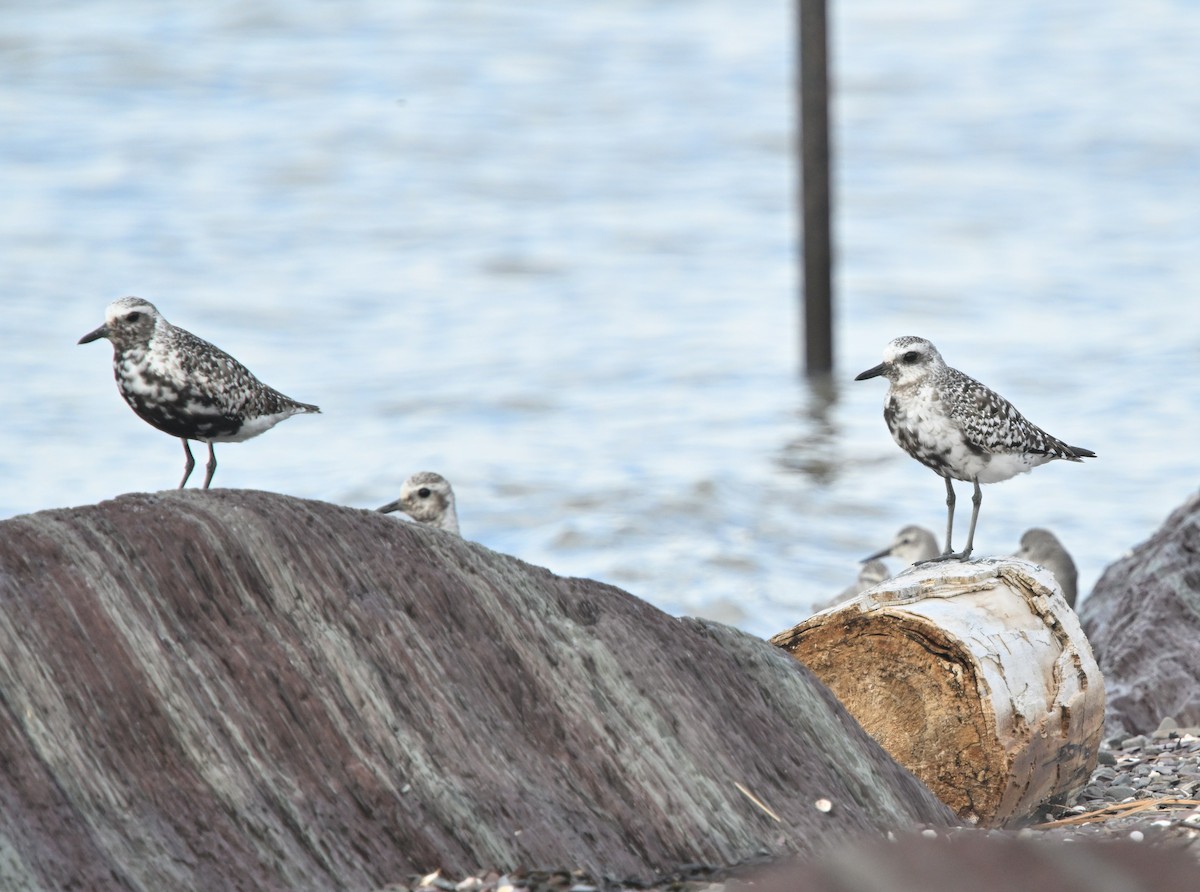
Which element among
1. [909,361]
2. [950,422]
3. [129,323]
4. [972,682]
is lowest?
[972,682]

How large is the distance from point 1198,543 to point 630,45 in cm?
2133

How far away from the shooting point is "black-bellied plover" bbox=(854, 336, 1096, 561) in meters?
7.10

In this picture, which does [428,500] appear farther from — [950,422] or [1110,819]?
[1110,819]

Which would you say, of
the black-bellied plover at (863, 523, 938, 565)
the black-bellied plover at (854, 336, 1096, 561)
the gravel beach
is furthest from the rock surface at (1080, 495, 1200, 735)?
the black-bellied plover at (863, 523, 938, 565)

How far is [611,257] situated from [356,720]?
1705 cm

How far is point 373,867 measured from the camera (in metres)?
4.66

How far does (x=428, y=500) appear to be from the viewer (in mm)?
9594

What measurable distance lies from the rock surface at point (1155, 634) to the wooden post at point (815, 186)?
24.9 feet

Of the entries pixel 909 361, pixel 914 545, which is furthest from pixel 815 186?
pixel 909 361

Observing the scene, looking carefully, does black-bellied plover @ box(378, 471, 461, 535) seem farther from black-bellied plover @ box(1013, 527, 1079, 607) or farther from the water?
black-bellied plover @ box(1013, 527, 1079, 607)

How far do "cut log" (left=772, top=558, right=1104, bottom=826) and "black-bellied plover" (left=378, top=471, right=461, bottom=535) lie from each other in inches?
141

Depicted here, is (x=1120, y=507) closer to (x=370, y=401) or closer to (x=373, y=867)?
(x=370, y=401)

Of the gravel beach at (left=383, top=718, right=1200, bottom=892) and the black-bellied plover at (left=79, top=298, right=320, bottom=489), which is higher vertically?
the black-bellied plover at (left=79, top=298, right=320, bottom=489)

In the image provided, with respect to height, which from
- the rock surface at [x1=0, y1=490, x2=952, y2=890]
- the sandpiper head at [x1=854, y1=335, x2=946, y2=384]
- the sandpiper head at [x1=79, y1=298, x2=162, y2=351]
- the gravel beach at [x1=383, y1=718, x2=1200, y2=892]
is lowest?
the gravel beach at [x1=383, y1=718, x2=1200, y2=892]
